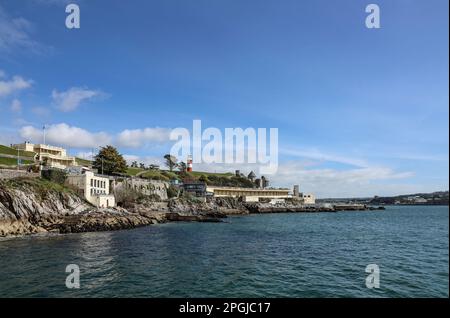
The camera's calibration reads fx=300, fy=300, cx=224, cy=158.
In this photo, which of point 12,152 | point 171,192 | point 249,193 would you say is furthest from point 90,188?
point 249,193

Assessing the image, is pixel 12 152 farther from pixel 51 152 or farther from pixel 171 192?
pixel 171 192

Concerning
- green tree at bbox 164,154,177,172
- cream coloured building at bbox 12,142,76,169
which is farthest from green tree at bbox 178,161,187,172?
cream coloured building at bbox 12,142,76,169

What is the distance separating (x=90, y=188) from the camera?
236 ft

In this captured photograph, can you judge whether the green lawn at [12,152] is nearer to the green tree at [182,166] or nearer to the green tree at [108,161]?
the green tree at [108,161]

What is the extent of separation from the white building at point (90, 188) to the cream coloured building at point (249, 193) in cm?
7012

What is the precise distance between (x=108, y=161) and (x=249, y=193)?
87.5 m

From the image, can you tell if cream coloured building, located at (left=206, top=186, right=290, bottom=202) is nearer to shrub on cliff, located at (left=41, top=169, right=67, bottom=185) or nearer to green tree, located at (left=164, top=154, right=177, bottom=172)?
green tree, located at (left=164, top=154, right=177, bottom=172)

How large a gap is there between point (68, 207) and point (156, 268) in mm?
42629

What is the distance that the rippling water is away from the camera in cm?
2098

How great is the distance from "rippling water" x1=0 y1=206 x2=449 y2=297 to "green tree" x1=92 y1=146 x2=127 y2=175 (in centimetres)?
5752

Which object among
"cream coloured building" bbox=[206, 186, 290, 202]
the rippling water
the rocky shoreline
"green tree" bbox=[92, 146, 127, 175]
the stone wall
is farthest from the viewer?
"cream coloured building" bbox=[206, 186, 290, 202]

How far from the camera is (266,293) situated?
67.2ft

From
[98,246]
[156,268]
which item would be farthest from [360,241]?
[98,246]
